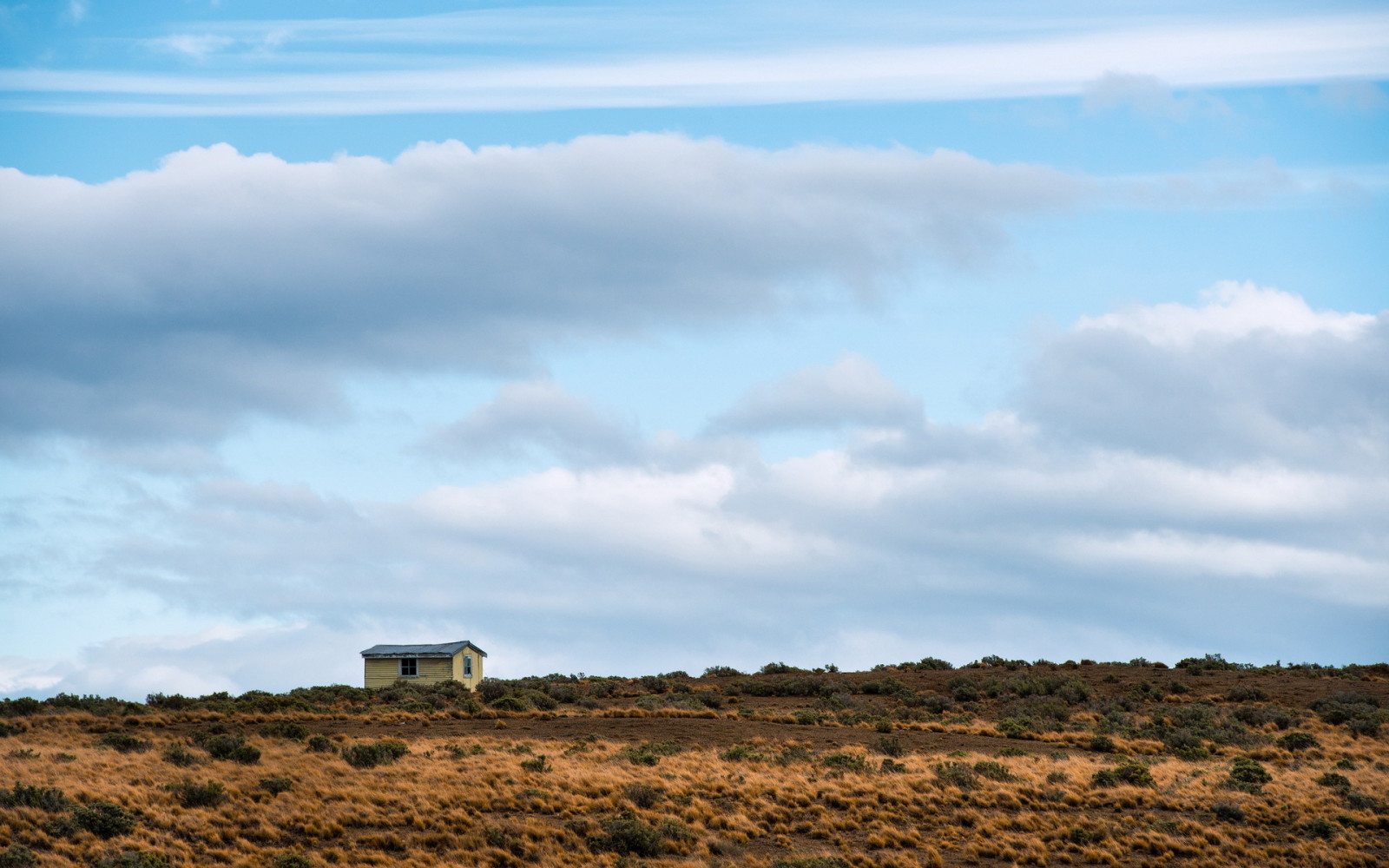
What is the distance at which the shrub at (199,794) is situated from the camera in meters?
29.0

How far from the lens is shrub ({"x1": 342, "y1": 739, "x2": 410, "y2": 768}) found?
33.0 metres

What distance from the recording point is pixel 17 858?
79.8ft

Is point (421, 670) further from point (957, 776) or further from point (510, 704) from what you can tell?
point (957, 776)

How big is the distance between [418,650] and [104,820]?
3221 centimetres

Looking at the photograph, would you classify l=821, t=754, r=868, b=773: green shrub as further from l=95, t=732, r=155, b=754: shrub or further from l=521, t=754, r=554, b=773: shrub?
l=95, t=732, r=155, b=754: shrub

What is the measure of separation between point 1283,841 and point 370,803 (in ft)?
76.4

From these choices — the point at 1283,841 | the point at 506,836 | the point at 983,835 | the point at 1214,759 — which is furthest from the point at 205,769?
the point at 1214,759

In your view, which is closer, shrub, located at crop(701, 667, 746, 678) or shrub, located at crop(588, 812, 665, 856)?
shrub, located at crop(588, 812, 665, 856)

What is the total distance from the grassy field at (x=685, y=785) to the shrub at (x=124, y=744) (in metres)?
0.15

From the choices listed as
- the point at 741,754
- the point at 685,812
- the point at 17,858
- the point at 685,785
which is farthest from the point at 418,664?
the point at 17,858

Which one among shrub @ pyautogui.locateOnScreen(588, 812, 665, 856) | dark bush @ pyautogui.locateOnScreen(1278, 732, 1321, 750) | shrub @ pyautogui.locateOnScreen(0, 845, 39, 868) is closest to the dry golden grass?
shrub @ pyautogui.locateOnScreen(588, 812, 665, 856)

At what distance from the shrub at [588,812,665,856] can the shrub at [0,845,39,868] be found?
40.0ft

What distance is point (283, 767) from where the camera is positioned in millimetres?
32562

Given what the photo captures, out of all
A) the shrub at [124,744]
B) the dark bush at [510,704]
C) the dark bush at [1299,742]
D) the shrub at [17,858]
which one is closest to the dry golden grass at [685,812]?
the shrub at [17,858]
